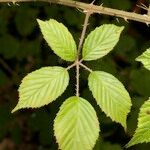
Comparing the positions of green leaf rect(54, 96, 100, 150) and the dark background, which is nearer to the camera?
green leaf rect(54, 96, 100, 150)

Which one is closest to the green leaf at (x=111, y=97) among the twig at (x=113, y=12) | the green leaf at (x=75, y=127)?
the green leaf at (x=75, y=127)

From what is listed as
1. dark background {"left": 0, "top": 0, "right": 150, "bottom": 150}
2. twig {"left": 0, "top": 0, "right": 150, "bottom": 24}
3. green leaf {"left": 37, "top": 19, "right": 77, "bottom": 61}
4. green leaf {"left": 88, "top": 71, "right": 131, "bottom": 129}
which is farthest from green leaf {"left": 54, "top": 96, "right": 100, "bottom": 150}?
dark background {"left": 0, "top": 0, "right": 150, "bottom": 150}

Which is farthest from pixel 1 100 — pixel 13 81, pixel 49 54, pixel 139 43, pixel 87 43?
pixel 87 43

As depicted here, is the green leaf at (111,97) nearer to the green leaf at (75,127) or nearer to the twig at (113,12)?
the green leaf at (75,127)

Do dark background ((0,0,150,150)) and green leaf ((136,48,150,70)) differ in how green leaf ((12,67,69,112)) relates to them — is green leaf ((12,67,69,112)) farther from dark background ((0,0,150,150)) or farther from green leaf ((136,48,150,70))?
dark background ((0,0,150,150))

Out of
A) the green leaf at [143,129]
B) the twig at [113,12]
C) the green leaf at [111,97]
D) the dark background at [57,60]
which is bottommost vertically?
the dark background at [57,60]

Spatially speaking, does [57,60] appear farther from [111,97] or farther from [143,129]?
[143,129]

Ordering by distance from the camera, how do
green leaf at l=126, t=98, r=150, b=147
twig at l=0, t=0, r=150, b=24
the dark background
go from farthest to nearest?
the dark background → twig at l=0, t=0, r=150, b=24 → green leaf at l=126, t=98, r=150, b=147
